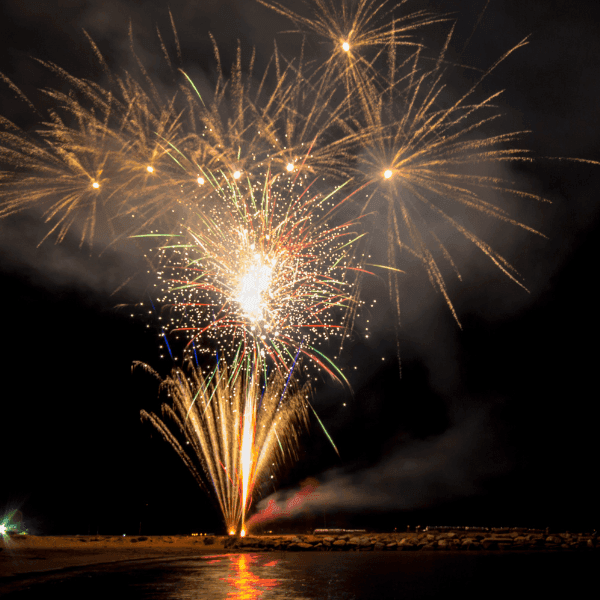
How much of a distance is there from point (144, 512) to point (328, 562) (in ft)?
73.4

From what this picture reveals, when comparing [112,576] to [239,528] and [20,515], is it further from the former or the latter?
[20,515]

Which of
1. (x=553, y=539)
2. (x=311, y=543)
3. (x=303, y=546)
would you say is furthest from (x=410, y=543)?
(x=553, y=539)

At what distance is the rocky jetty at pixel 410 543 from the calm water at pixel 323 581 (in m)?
7.52

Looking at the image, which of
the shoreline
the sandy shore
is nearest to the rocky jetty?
the shoreline

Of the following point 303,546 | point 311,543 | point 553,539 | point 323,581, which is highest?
point 311,543

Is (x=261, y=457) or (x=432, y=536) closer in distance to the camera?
(x=261, y=457)

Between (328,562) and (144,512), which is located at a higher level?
(144,512)

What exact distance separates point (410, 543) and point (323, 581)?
15.0 meters

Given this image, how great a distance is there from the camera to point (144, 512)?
120 ft

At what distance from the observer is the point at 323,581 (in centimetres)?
1339

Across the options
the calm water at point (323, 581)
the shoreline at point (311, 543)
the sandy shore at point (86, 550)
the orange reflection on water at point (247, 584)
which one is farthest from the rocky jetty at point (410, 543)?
the orange reflection on water at point (247, 584)

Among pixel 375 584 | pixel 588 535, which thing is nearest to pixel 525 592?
pixel 375 584

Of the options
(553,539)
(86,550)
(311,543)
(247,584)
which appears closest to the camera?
(247,584)

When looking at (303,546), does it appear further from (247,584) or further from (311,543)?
(247,584)
